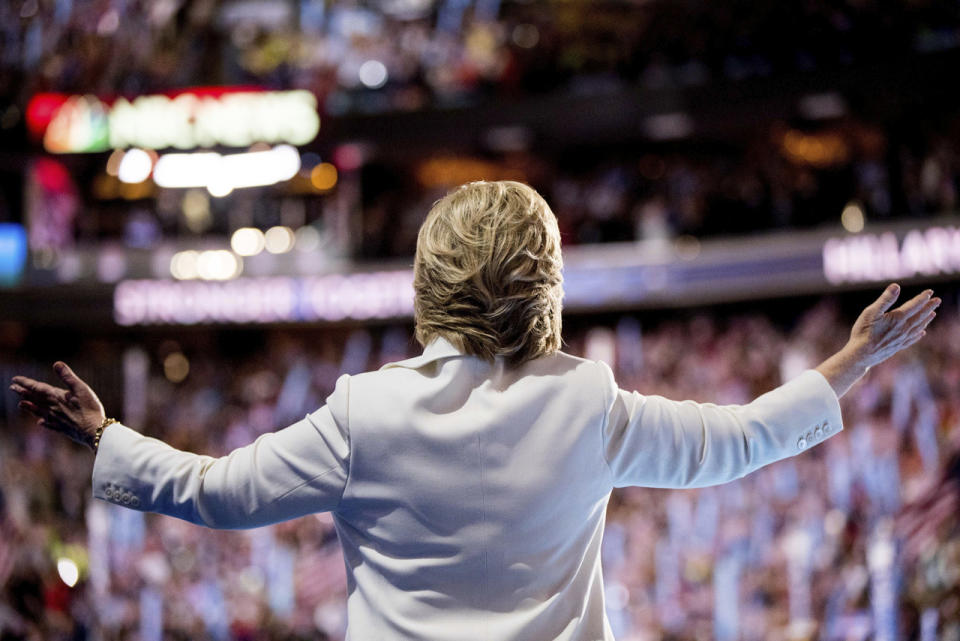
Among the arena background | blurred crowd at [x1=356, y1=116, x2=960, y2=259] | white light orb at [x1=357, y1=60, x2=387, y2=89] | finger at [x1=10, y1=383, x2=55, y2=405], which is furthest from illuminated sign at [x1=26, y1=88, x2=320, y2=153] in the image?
finger at [x1=10, y1=383, x2=55, y2=405]

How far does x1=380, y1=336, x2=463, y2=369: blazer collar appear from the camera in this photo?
45.4 inches

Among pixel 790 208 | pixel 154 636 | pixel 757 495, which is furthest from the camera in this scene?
pixel 790 208

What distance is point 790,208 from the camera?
1005 centimetres

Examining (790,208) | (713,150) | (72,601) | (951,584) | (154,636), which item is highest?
(713,150)

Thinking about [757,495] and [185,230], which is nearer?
[757,495]

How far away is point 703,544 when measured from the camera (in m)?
6.66

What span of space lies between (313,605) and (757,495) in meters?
3.31

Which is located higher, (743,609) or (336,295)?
(336,295)

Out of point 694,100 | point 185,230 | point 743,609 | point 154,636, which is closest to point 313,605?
point 154,636

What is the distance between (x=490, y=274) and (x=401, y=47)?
1176cm

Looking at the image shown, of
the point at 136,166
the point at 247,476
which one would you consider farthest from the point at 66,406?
the point at 136,166

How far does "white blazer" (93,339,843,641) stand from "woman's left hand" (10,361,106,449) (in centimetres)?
11

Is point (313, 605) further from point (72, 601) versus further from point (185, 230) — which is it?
point (185, 230)

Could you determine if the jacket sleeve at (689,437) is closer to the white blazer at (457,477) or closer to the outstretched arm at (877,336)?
the white blazer at (457,477)
